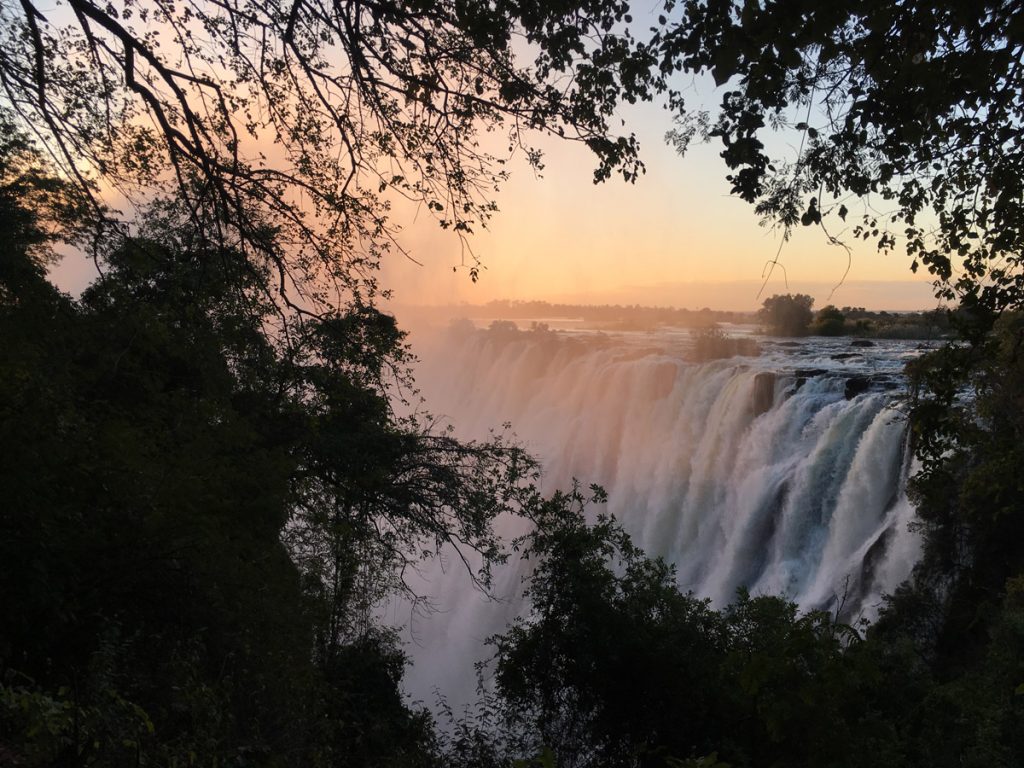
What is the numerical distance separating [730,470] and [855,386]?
4.41 meters

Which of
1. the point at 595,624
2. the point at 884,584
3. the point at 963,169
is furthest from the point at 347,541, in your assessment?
the point at 884,584

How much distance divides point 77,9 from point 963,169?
526 cm

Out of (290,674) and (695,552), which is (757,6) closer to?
(290,674)

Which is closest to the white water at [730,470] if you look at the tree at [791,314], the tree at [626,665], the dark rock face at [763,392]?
the dark rock face at [763,392]

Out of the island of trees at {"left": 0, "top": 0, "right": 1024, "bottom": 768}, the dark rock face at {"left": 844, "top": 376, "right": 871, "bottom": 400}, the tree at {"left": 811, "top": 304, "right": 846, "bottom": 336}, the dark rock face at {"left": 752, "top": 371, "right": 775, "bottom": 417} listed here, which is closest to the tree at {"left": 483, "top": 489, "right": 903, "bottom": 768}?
the island of trees at {"left": 0, "top": 0, "right": 1024, "bottom": 768}

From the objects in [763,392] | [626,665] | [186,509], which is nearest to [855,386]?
[763,392]

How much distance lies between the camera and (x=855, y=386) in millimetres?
17969

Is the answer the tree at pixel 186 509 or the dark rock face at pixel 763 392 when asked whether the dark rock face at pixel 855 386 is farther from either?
the tree at pixel 186 509

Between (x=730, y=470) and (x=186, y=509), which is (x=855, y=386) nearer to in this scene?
(x=730, y=470)

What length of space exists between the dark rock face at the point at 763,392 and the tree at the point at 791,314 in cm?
1579

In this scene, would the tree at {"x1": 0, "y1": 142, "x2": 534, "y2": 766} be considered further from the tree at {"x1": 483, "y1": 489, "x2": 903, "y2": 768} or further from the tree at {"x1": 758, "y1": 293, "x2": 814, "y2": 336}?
the tree at {"x1": 758, "y1": 293, "x2": 814, "y2": 336}

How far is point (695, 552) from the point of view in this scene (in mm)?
20281

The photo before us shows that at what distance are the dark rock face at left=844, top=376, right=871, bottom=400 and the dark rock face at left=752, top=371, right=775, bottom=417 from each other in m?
2.34

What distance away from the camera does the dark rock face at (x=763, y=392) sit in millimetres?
20156
